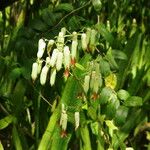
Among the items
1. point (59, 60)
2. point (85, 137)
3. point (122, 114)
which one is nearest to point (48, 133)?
point (85, 137)

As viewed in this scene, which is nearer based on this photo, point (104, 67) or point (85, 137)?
point (104, 67)

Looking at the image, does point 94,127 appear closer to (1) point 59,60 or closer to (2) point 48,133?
(2) point 48,133

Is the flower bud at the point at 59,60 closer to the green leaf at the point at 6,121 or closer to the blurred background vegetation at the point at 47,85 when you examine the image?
the blurred background vegetation at the point at 47,85

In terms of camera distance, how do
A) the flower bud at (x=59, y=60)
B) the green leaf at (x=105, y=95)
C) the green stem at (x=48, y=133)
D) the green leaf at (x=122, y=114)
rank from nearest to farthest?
1. the flower bud at (x=59, y=60)
2. the green leaf at (x=105, y=95)
3. the green leaf at (x=122, y=114)
4. the green stem at (x=48, y=133)

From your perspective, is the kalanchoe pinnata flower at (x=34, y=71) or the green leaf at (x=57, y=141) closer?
the kalanchoe pinnata flower at (x=34, y=71)

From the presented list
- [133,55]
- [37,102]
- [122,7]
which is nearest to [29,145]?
[37,102]

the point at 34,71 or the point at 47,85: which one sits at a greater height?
the point at 34,71

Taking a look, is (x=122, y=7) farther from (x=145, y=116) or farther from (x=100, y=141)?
(x=100, y=141)

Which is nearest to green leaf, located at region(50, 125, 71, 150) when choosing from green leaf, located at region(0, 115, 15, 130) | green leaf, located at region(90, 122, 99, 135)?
green leaf, located at region(90, 122, 99, 135)

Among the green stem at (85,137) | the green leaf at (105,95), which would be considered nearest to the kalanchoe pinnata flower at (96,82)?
the green leaf at (105,95)
